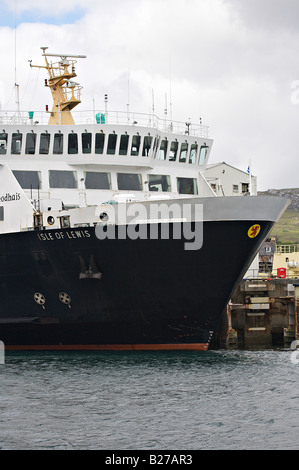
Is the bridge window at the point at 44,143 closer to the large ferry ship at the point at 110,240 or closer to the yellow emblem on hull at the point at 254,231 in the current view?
the large ferry ship at the point at 110,240

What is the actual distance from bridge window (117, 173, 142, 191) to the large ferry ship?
5cm

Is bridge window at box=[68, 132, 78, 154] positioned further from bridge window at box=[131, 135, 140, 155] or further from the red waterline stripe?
the red waterline stripe

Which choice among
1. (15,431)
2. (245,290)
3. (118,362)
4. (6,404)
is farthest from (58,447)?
(245,290)

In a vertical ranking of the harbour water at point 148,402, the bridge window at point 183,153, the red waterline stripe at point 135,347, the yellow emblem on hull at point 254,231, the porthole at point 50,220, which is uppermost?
the bridge window at point 183,153

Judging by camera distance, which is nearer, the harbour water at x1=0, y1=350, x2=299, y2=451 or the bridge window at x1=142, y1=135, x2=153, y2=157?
the harbour water at x1=0, y1=350, x2=299, y2=451

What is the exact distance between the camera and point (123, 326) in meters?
30.5

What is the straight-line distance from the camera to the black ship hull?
95.4 feet

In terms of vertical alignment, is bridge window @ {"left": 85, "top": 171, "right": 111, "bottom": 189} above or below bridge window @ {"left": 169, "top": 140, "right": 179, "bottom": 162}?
below

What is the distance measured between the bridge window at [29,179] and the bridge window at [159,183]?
15.6 ft

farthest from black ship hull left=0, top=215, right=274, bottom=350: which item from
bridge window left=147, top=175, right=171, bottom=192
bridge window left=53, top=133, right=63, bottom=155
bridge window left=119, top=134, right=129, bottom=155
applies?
bridge window left=147, top=175, right=171, bottom=192

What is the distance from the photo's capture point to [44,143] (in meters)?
33.7

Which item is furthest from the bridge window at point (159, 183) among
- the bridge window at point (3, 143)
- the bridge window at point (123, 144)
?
the bridge window at point (3, 143)

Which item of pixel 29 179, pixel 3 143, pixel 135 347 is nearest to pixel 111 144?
pixel 29 179

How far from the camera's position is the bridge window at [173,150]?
3517 cm
